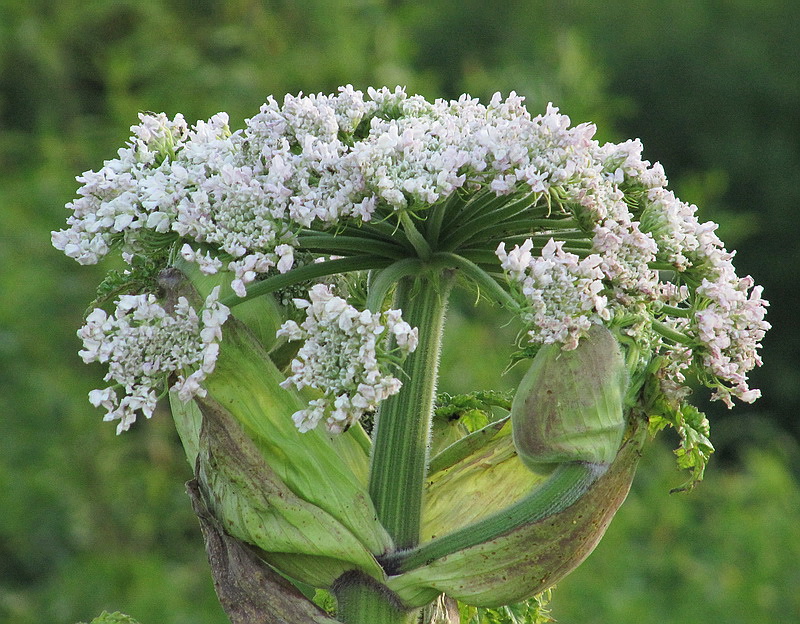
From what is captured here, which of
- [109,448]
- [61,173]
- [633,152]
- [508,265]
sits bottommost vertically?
Answer: [508,265]

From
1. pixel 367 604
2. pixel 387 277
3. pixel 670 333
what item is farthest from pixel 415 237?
pixel 367 604

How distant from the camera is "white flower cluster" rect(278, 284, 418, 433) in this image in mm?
1648

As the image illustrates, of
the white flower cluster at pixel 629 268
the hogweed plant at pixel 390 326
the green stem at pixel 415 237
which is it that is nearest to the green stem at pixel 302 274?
the hogweed plant at pixel 390 326

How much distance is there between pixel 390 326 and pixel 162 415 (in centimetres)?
582

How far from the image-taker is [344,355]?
1669mm

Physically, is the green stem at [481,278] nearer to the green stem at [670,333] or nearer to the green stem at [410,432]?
the green stem at [410,432]

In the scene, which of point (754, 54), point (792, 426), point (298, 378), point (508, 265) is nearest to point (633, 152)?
point (508, 265)

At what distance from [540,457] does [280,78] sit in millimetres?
7246

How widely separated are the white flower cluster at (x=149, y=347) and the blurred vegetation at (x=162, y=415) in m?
4.74

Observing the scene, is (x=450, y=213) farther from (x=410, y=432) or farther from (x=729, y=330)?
(x=729, y=330)

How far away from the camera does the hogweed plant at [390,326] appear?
174cm

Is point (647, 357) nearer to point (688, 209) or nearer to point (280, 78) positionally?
point (688, 209)

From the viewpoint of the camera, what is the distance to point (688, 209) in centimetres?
196

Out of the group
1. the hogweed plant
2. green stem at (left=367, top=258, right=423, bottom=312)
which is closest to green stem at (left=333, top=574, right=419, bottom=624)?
the hogweed plant
